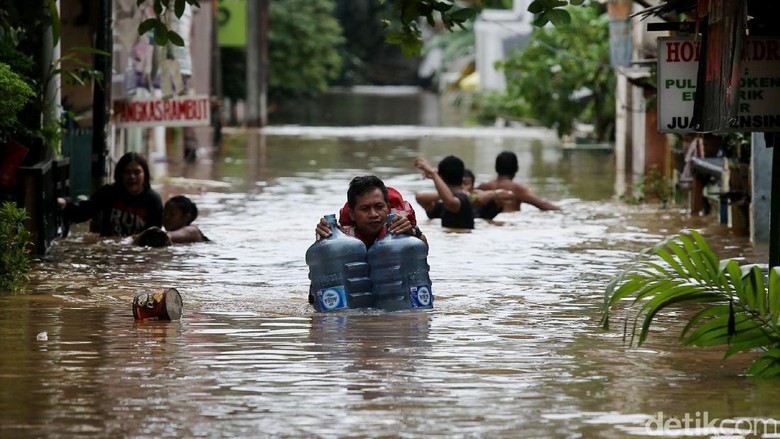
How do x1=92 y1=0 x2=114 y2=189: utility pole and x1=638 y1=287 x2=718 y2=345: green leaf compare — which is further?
x1=92 y1=0 x2=114 y2=189: utility pole

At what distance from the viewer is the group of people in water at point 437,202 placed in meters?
11.6

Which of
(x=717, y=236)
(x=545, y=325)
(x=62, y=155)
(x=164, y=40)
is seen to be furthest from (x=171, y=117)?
(x=545, y=325)

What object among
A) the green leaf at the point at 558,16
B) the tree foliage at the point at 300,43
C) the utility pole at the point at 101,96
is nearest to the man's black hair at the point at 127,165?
the utility pole at the point at 101,96

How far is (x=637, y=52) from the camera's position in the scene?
1141 inches

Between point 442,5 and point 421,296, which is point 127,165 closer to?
point 442,5

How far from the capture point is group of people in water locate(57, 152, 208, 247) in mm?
17094

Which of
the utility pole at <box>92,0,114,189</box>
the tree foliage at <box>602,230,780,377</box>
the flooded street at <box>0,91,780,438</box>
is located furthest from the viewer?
the utility pole at <box>92,0,114,189</box>

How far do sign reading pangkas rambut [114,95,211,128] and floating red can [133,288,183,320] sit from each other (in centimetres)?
1092

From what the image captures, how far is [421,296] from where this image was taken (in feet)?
38.5

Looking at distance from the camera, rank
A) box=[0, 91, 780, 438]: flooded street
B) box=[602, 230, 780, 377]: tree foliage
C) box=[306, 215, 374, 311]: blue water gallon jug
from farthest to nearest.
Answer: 1. box=[306, 215, 374, 311]: blue water gallon jug
2. box=[602, 230, 780, 377]: tree foliage
3. box=[0, 91, 780, 438]: flooded street

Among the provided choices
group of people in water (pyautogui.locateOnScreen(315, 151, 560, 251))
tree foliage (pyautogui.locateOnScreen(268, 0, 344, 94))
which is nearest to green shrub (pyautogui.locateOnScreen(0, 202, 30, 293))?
group of people in water (pyautogui.locateOnScreen(315, 151, 560, 251))

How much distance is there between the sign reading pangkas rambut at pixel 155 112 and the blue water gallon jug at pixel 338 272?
1084 cm

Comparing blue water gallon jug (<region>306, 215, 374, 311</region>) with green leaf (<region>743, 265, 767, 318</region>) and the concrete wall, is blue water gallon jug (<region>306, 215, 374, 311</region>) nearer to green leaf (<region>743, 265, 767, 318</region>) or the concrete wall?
green leaf (<region>743, 265, 767, 318</region>)

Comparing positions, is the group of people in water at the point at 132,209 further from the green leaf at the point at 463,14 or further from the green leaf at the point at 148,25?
the green leaf at the point at 463,14
